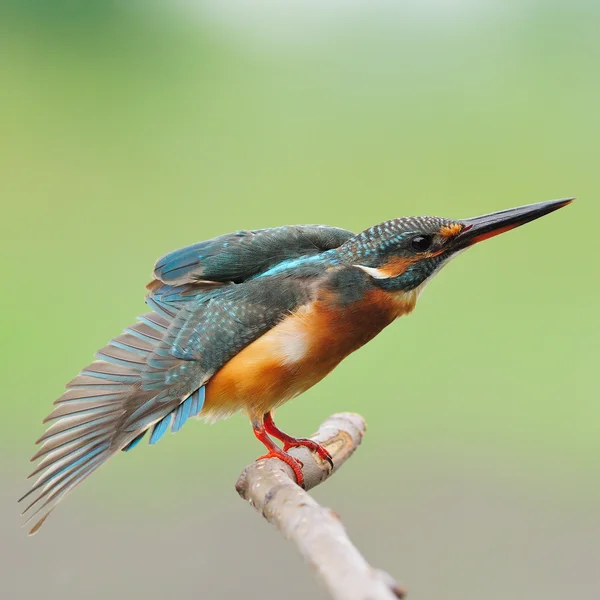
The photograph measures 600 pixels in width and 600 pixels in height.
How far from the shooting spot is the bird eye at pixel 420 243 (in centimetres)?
136

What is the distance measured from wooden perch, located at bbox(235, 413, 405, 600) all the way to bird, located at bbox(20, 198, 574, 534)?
0.10 metres

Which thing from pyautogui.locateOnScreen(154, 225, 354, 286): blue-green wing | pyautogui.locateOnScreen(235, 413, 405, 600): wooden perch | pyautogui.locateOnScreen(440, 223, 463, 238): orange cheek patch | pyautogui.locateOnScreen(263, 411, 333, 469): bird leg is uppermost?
pyautogui.locateOnScreen(154, 225, 354, 286): blue-green wing

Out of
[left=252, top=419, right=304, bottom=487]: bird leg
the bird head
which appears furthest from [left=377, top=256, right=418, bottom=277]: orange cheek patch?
[left=252, top=419, right=304, bottom=487]: bird leg

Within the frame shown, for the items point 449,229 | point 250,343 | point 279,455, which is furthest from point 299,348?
point 449,229

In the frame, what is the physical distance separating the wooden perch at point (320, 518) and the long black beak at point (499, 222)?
16.7 inches

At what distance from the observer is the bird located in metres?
1.35

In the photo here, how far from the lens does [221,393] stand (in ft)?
4.65

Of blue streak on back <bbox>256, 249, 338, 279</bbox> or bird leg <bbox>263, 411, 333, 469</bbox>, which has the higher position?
blue streak on back <bbox>256, 249, 338, 279</bbox>

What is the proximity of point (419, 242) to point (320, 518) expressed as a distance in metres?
0.56

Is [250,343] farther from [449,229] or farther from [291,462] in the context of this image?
[449,229]

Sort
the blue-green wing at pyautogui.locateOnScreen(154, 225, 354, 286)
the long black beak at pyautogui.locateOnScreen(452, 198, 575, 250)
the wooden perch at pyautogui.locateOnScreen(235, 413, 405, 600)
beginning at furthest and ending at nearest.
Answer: the blue-green wing at pyautogui.locateOnScreen(154, 225, 354, 286), the long black beak at pyautogui.locateOnScreen(452, 198, 575, 250), the wooden perch at pyautogui.locateOnScreen(235, 413, 405, 600)

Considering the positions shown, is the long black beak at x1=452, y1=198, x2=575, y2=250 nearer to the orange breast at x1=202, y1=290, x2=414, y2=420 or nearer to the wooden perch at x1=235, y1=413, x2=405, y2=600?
the orange breast at x1=202, y1=290, x2=414, y2=420

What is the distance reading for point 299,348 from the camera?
1.38 m

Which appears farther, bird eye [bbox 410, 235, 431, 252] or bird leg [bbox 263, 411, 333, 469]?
bird leg [bbox 263, 411, 333, 469]
